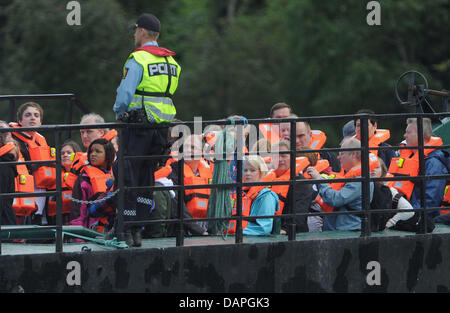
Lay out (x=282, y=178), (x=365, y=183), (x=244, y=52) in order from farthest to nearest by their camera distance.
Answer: (x=244, y=52)
(x=282, y=178)
(x=365, y=183)

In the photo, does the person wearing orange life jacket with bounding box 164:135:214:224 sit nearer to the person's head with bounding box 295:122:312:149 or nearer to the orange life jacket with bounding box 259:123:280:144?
the orange life jacket with bounding box 259:123:280:144

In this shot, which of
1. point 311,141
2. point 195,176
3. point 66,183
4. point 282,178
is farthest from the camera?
point 311,141

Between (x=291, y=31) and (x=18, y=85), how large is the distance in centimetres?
1112

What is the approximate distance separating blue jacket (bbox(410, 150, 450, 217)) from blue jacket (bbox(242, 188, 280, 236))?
1511mm

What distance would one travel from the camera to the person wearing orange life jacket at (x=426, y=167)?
9555 millimetres

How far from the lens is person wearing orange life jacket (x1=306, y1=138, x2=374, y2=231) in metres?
9.01

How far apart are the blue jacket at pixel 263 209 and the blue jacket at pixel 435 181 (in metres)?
1.51

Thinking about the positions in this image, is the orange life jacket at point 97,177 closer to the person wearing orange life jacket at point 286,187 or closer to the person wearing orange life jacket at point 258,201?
the person wearing orange life jacket at point 258,201

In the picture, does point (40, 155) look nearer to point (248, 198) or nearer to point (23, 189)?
point (23, 189)

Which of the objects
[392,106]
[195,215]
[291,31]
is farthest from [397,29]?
[195,215]

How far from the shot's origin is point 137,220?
27.6 ft

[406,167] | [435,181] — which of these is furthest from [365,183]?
[406,167]

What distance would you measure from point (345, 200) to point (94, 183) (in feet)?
7.70

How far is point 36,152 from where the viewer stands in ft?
34.4
